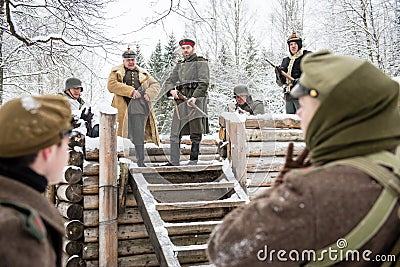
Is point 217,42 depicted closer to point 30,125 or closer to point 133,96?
point 133,96

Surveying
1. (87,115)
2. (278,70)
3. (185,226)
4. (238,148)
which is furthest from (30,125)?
(278,70)

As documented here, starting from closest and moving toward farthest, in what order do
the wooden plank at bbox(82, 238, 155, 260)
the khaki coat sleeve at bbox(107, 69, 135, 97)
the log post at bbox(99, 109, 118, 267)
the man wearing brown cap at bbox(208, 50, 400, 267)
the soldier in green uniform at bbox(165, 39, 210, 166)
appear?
the man wearing brown cap at bbox(208, 50, 400, 267) < the log post at bbox(99, 109, 118, 267) < the wooden plank at bbox(82, 238, 155, 260) < the soldier in green uniform at bbox(165, 39, 210, 166) < the khaki coat sleeve at bbox(107, 69, 135, 97)

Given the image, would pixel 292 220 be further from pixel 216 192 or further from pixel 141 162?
pixel 141 162

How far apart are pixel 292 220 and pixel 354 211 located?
0.19 meters

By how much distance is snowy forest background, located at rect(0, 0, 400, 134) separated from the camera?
9641 mm

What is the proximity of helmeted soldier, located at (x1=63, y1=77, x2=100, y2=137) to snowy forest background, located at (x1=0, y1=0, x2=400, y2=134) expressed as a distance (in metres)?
1.07

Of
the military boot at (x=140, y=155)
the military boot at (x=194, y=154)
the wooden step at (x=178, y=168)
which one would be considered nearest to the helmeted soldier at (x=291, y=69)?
the military boot at (x=194, y=154)

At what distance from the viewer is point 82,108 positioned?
627 centimetres

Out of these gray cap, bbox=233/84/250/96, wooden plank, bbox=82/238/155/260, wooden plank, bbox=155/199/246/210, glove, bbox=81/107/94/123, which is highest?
gray cap, bbox=233/84/250/96

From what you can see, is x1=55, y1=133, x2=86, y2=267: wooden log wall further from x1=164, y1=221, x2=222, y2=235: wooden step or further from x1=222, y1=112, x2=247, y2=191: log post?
x1=222, y1=112, x2=247, y2=191: log post

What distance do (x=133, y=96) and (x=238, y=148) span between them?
68.7 inches

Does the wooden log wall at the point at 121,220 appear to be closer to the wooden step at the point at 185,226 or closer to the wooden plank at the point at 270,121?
the wooden step at the point at 185,226

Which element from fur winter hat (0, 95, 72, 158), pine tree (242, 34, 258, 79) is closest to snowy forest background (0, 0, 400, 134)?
pine tree (242, 34, 258, 79)

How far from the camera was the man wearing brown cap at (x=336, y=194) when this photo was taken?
126cm
